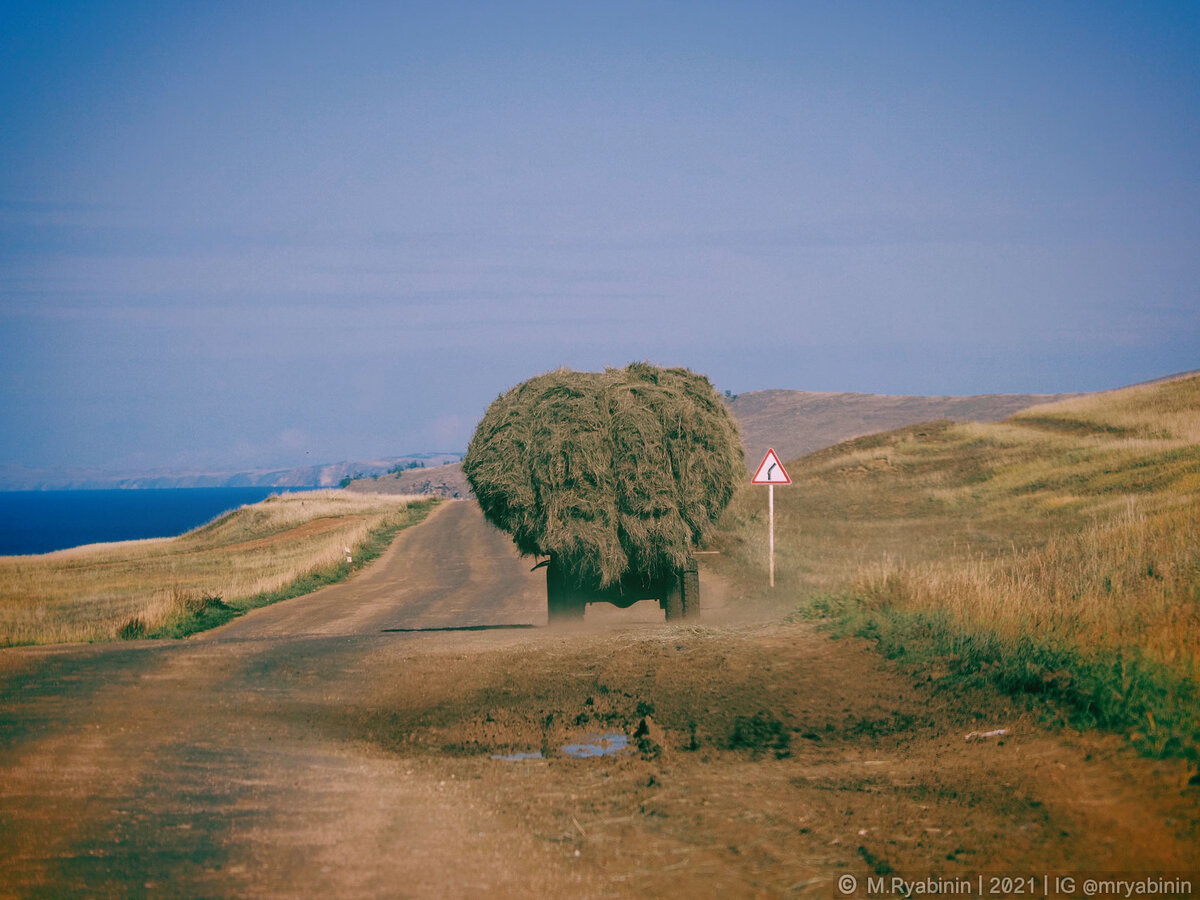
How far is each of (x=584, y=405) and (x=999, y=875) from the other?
7.91 metres

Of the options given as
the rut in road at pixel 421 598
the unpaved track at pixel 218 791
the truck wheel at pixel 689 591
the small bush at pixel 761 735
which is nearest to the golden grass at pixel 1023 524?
the truck wheel at pixel 689 591

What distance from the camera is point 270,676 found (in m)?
9.78

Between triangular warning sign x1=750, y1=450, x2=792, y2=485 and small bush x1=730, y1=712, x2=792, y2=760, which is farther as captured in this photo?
triangular warning sign x1=750, y1=450, x2=792, y2=485

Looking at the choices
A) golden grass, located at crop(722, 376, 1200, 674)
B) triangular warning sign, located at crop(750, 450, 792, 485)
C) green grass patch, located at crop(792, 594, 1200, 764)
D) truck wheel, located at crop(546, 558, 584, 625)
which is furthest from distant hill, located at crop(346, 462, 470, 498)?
green grass patch, located at crop(792, 594, 1200, 764)

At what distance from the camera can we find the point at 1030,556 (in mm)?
13602

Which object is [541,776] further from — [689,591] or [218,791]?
[689,591]

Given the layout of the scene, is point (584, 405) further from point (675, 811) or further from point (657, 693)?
point (675, 811)

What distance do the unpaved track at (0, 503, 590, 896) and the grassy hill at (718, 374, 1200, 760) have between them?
4536mm

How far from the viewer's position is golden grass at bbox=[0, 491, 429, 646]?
63.7 feet

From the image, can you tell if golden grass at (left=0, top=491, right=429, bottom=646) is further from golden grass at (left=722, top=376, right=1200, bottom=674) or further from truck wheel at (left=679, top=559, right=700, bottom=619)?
golden grass at (left=722, top=376, right=1200, bottom=674)

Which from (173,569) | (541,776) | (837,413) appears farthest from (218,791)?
(837,413)

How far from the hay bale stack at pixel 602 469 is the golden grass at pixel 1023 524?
1.31 metres

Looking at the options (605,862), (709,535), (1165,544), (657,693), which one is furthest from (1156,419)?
(605,862)

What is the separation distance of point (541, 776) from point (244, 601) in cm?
1684
